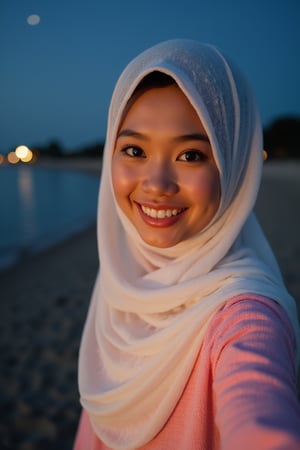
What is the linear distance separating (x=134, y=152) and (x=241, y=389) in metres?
0.80

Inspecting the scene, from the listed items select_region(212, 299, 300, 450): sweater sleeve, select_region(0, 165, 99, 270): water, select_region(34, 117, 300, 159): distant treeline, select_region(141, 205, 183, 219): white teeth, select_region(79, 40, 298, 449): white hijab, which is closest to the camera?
select_region(212, 299, 300, 450): sweater sleeve

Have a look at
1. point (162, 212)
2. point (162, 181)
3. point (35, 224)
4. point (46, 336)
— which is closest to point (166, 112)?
point (162, 181)

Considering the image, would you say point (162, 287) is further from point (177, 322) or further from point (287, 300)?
point (287, 300)

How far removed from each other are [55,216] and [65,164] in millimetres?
83318

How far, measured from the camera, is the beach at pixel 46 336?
2574mm

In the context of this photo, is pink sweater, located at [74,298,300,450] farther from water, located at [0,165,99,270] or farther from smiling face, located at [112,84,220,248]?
water, located at [0,165,99,270]

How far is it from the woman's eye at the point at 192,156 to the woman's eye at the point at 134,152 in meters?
0.15

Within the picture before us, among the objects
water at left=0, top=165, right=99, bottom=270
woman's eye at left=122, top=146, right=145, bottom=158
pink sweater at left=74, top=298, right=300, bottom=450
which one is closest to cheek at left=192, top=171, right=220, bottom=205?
woman's eye at left=122, top=146, right=145, bottom=158

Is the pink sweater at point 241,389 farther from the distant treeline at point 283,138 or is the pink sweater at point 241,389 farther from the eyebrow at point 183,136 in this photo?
the distant treeline at point 283,138

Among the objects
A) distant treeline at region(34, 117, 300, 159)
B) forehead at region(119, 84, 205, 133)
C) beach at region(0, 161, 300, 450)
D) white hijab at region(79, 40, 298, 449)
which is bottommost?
distant treeline at region(34, 117, 300, 159)

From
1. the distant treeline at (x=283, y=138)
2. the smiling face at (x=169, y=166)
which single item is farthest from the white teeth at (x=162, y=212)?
the distant treeline at (x=283, y=138)

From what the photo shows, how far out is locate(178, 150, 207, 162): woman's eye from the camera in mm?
1089

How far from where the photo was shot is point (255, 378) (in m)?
0.76

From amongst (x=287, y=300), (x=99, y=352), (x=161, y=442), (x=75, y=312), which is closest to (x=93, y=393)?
(x=99, y=352)
